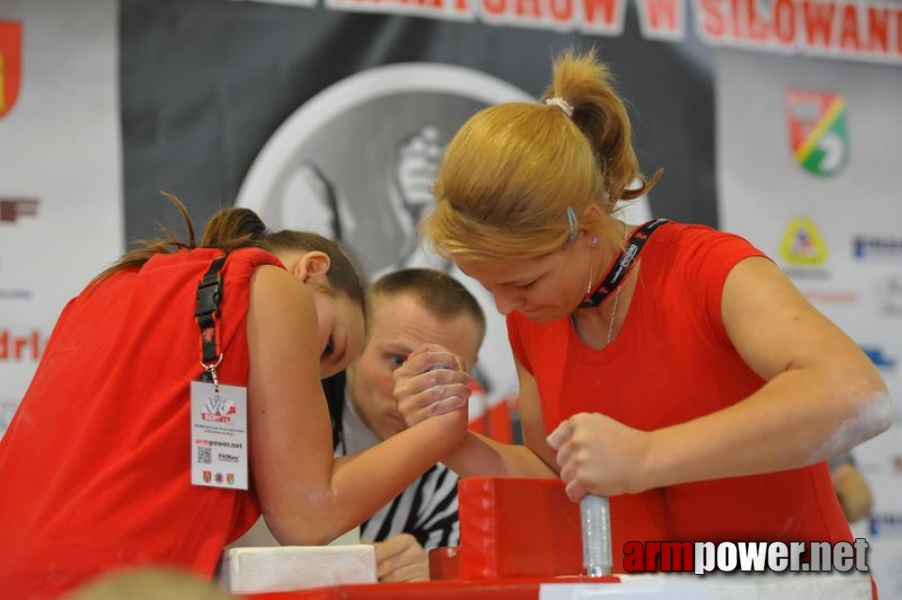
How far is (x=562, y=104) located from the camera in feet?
6.26

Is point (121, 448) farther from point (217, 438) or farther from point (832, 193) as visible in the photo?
point (832, 193)

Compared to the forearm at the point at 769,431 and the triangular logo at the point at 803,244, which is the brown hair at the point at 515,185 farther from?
the triangular logo at the point at 803,244

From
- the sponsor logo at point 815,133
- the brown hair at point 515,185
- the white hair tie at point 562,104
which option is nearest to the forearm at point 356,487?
the brown hair at point 515,185

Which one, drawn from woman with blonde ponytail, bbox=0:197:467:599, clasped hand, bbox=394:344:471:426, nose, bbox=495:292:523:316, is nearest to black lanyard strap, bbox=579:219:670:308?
nose, bbox=495:292:523:316

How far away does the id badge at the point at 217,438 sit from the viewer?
5.09ft

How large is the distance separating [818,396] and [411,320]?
154cm

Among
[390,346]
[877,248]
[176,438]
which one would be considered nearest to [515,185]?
[176,438]

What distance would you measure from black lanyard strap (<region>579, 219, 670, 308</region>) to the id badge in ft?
1.87

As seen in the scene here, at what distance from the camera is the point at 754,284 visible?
5.44 feet

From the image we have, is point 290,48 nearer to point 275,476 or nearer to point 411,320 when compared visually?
point 411,320

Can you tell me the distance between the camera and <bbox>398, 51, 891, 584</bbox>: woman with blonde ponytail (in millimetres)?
1583

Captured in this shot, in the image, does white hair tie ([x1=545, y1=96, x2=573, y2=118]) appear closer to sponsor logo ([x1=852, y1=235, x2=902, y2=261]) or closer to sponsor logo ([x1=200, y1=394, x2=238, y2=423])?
sponsor logo ([x1=200, y1=394, x2=238, y2=423])

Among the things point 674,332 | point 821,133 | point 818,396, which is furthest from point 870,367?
point 821,133

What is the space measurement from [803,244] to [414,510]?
1.40 metres
